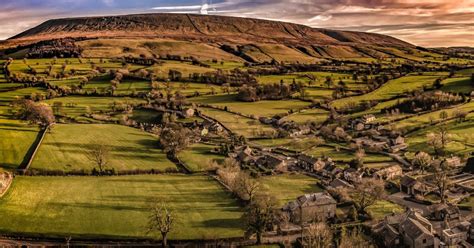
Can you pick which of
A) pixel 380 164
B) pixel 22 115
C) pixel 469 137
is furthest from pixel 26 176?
pixel 469 137

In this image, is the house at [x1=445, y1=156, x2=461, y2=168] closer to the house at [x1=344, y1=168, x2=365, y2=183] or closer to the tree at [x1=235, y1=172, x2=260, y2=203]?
the house at [x1=344, y1=168, x2=365, y2=183]

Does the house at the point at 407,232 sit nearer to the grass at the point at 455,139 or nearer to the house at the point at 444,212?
the house at the point at 444,212

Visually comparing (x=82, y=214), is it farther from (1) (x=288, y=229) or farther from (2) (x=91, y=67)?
(2) (x=91, y=67)

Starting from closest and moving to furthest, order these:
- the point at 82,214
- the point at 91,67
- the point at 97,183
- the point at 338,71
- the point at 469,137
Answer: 1. the point at 82,214
2. the point at 97,183
3. the point at 469,137
4. the point at 91,67
5. the point at 338,71

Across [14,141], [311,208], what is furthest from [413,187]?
[14,141]

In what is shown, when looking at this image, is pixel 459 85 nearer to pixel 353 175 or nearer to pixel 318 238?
pixel 353 175

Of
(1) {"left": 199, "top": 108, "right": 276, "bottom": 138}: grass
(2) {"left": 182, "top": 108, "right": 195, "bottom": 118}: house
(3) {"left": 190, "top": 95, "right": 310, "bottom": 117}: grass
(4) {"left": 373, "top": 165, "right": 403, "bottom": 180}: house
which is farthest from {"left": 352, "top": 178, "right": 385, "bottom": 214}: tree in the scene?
(2) {"left": 182, "top": 108, "right": 195, "bottom": 118}: house

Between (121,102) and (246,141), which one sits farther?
(121,102)
